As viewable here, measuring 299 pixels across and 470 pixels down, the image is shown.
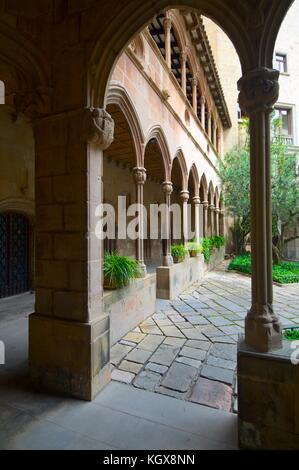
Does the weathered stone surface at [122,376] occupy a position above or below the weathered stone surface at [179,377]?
above

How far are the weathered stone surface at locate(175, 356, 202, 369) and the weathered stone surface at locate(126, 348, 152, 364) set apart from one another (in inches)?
14.5

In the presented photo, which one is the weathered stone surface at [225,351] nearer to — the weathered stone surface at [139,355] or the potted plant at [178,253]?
the weathered stone surface at [139,355]

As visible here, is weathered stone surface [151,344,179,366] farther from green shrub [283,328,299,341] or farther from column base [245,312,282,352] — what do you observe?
column base [245,312,282,352]

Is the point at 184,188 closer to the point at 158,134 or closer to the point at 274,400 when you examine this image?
the point at 158,134

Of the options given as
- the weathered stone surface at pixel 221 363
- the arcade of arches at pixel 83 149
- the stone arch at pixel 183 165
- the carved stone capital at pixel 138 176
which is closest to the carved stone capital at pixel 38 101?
the arcade of arches at pixel 83 149

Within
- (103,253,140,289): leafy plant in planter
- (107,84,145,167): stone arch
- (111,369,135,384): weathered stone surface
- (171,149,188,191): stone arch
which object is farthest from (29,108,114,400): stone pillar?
(171,149,188,191): stone arch

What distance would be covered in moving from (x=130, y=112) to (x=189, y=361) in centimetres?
394

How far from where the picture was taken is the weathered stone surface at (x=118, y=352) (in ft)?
10.5

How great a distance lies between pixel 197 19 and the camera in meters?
7.49

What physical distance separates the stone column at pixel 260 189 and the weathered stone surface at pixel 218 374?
1093 mm

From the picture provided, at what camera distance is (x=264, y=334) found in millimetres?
1830

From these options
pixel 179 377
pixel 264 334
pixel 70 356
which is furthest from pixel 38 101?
pixel 179 377

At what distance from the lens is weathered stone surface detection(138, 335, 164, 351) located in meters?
3.57
